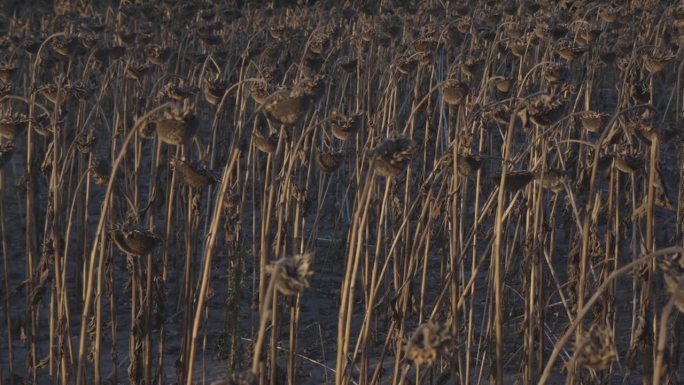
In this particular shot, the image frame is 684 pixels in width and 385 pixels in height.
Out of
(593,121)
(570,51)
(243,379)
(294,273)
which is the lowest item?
(243,379)

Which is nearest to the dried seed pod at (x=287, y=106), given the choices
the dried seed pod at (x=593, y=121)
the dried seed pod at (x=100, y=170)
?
the dried seed pod at (x=100, y=170)

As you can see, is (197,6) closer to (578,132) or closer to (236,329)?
(578,132)

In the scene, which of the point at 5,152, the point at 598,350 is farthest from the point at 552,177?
the point at 5,152

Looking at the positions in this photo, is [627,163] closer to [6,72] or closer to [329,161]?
[329,161]

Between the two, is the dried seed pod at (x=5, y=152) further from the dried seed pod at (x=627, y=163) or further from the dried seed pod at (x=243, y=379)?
the dried seed pod at (x=627, y=163)

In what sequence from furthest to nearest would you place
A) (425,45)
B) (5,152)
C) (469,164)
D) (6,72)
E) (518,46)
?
(518,46)
(425,45)
(6,72)
(5,152)
(469,164)

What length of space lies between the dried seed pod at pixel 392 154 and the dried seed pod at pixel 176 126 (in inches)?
14.7

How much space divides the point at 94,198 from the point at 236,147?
384 cm

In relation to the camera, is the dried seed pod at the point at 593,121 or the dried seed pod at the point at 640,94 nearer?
the dried seed pod at the point at 593,121

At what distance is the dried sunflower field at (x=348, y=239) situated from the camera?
2453 millimetres

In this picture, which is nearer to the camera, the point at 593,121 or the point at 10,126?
the point at 10,126

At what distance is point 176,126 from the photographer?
86.7 inches

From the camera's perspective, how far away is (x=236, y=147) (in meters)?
2.28

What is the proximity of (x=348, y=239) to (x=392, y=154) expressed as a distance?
2.06 metres
